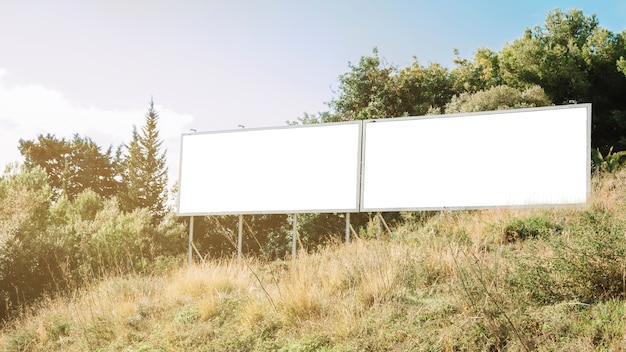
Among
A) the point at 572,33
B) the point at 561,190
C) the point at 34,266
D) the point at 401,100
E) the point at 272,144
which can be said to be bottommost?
the point at 34,266

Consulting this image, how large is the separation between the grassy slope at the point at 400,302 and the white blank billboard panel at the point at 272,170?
2778 mm

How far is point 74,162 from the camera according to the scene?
44.6m

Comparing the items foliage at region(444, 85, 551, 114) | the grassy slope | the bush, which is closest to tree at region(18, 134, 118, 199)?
foliage at region(444, 85, 551, 114)

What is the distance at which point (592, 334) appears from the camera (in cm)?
524

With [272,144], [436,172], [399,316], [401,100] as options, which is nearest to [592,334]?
[399,316]

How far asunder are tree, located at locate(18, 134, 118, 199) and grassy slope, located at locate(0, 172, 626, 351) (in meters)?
35.5

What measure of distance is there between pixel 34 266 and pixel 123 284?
7.88 meters

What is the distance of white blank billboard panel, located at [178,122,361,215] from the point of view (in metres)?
12.4

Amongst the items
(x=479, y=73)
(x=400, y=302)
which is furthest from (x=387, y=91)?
(x=400, y=302)

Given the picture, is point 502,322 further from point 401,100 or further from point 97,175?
point 97,175

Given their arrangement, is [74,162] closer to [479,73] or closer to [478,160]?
[479,73]

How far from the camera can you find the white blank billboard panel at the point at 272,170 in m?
12.4

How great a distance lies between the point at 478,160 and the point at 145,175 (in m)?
31.1

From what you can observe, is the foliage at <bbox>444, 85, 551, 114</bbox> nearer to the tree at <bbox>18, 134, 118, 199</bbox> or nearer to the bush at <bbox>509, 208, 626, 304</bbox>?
the bush at <bbox>509, 208, 626, 304</bbox>
